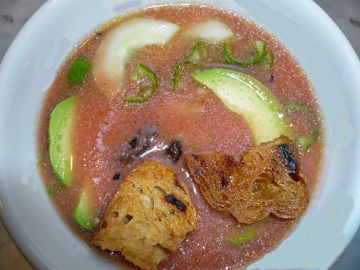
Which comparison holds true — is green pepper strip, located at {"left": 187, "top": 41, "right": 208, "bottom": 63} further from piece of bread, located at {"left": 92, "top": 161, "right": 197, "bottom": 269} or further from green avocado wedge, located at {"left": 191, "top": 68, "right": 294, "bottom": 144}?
piece of bread, located at {"left": 92, "top": 161, "right": 197, "bottom": 269}

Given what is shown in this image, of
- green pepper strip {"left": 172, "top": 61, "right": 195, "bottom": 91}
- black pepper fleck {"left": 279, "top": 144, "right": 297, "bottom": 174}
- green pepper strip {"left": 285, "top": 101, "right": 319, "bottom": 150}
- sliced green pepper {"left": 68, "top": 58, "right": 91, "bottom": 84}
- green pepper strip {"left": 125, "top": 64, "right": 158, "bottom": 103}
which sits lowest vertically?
sliced green pepper {"left": 68, "top": 58, "right": 91, "bottom": 84}

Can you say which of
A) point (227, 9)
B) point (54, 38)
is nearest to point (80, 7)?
point (54, 38)

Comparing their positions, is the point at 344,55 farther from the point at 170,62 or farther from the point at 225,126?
the point at 170,62

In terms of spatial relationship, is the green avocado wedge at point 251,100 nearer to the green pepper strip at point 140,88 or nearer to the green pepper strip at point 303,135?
the green pepper strip at point 303,135

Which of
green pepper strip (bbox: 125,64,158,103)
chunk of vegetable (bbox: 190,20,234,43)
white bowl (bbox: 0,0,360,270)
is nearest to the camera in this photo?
white bowl (bbox: 0,0,360,270)

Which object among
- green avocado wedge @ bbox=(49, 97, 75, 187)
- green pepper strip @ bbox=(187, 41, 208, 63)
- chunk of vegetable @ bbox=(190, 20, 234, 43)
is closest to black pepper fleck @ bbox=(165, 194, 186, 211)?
green avocado wedge @ bbox=(49, 97, 75, 187)

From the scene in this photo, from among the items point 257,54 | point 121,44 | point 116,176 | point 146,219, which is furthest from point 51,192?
point 257,54

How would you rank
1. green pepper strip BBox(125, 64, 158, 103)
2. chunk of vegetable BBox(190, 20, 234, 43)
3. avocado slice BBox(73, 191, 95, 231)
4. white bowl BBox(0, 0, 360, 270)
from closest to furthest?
white bowl BBox(0, 0, 360, 270)
avocado slice BBox(73, 191, 95, 231)
green pepper strip BBox(125, 64, 158, 103)
chunk of vegetable BBox(190, 20, 234, 43)

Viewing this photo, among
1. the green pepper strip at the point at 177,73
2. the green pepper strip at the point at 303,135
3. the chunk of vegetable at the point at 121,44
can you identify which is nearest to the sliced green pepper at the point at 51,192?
the chunk of vegetable at the point at 121,44
